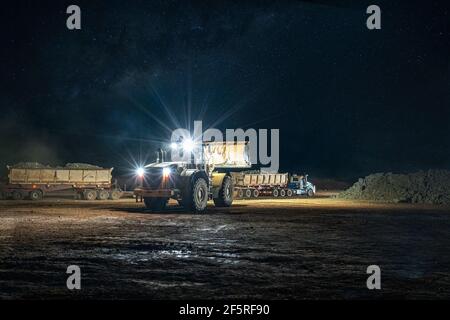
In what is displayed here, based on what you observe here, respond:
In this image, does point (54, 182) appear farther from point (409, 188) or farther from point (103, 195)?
point (409, 188)

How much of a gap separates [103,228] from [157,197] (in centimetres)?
662

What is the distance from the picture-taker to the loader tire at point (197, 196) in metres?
20.7

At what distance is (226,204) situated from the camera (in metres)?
24.4

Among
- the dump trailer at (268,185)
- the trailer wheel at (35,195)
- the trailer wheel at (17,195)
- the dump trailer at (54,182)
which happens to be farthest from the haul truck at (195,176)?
the dump trailer at (268,185)

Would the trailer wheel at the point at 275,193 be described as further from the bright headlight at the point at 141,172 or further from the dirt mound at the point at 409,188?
the bright headlight at the point at 141,172

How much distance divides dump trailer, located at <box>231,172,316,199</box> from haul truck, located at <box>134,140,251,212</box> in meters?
13.5

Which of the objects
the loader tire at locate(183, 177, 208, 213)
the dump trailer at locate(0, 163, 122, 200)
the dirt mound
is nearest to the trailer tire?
the dump trailer at locate(0, 163, 122, 200)

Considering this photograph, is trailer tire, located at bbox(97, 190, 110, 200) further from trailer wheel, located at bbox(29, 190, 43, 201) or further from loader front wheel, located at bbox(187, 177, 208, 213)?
loader front wheel, located at bbox(187, 177, 208, 213)

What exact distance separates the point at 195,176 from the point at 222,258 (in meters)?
11.5

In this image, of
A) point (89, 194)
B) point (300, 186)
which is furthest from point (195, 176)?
point (300, 186)

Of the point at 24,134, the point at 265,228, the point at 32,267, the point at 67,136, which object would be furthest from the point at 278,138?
the point at 32,267

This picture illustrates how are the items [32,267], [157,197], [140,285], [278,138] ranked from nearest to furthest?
[140,285], [32,267], [157,197], [278,138]
